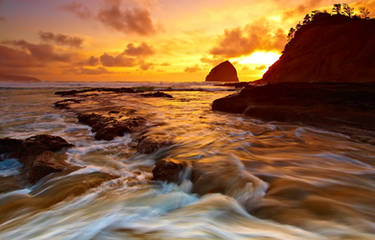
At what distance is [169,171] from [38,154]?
272cm

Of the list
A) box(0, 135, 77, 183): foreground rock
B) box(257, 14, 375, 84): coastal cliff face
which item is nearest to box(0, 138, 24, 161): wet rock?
box(0, 135, 77, 183): foreground rock

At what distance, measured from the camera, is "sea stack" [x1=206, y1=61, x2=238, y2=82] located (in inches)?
5994

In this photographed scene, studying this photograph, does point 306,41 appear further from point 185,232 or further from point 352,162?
point 185,232

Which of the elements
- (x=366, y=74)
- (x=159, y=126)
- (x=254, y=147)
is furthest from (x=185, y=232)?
(x=366, y=74)

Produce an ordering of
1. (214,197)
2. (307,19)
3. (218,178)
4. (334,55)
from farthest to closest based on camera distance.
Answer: (307,19) → (334,55) → (218,178) → (214,197)

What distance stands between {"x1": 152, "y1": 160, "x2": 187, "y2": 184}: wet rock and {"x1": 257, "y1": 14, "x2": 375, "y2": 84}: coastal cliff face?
58.6 ft

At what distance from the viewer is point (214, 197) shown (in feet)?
8.43

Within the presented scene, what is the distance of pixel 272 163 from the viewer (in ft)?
11.7

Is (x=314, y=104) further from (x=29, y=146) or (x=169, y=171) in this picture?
(x=29, y=146)

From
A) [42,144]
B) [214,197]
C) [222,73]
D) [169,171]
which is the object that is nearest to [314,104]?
[169,171]

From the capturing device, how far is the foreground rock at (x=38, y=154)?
364cm

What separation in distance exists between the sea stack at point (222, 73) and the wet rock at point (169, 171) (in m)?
151

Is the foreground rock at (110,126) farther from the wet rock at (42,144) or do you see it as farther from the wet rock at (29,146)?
the wet rock at (29,146)

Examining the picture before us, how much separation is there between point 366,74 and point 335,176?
691 inches
